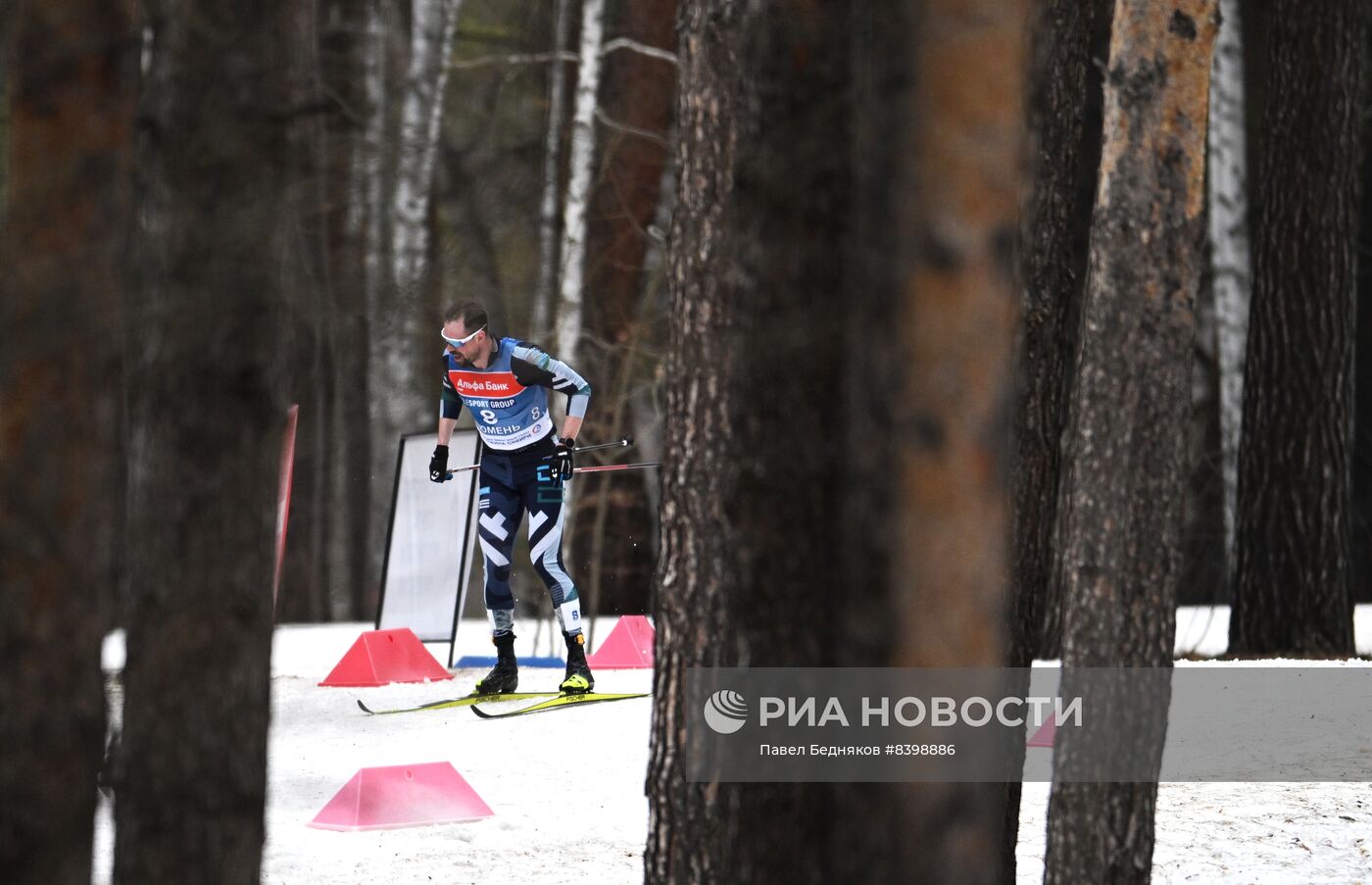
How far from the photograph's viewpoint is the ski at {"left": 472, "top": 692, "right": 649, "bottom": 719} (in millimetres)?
8969

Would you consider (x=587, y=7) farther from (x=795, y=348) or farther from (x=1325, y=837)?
(x=795, y=348)

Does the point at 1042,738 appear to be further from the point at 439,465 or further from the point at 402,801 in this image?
the point at 439,465

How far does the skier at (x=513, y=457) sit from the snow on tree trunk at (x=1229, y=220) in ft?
23.9

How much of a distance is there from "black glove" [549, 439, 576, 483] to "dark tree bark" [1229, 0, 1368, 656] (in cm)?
472

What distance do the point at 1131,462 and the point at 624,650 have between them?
22.1 feet

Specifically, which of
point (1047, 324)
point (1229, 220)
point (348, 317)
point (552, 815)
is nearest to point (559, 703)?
point (552, 815)

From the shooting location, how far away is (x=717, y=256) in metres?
4.39

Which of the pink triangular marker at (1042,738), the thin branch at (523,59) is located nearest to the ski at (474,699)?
the pink triangular marker at (1042,738)

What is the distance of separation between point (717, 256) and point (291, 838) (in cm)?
303

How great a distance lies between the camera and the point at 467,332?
926 cm

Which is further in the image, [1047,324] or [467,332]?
[467,332]

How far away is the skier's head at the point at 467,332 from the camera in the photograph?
9258 millimetres

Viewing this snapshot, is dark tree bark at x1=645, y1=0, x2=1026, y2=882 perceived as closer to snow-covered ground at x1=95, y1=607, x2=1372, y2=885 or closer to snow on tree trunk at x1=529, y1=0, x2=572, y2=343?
snow-covered ground at x1=95, y1=607, x2=1372, y2=885

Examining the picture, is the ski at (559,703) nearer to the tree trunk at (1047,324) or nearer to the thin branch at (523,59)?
the tree trunk at (1047,324)
